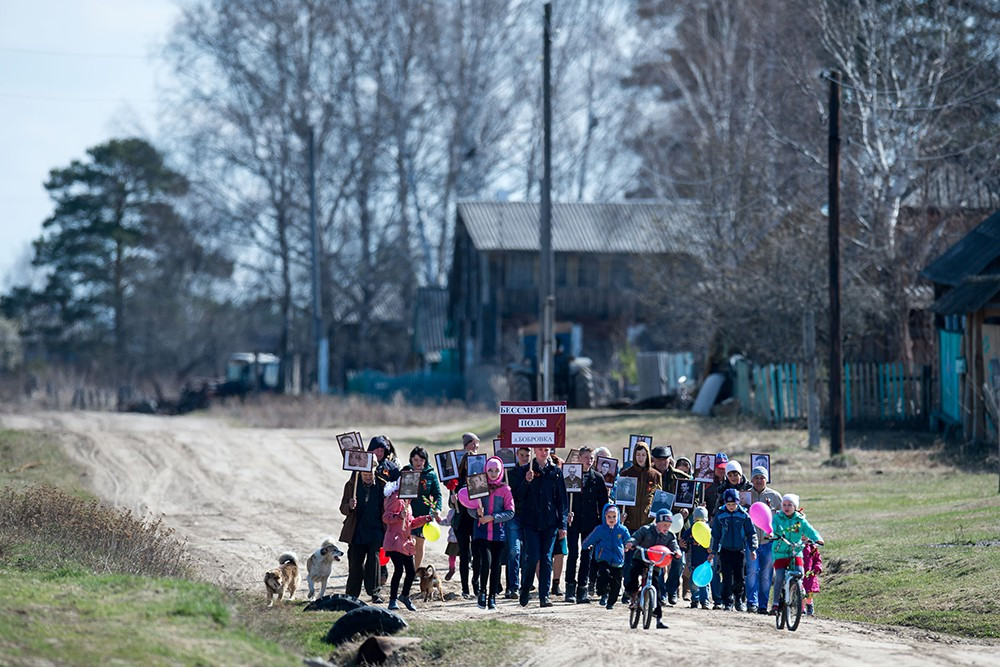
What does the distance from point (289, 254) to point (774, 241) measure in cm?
2347

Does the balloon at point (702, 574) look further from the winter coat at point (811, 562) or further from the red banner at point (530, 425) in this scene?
the red banner at point (530, 425)

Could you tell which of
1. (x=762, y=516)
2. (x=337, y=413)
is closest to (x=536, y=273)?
(x=337, y=413)

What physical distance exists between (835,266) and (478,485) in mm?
13749

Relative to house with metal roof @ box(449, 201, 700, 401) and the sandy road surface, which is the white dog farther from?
house with metal roof @ box(449, 201, 700, 401)

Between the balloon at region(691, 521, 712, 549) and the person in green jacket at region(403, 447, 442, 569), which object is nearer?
the balloon at region(691, 521, 712, 549)

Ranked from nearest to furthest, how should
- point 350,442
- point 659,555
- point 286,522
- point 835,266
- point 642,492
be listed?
point 659,555
point 350,442
point 642,492
point 286,522
point 835,266

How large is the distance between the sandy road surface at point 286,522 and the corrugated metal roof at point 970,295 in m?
12.4

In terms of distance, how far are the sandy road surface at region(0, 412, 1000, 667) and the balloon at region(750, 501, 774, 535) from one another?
939 millimetres

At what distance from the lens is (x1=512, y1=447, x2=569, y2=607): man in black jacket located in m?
15.5

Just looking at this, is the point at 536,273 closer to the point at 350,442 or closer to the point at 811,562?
the point at 350,442

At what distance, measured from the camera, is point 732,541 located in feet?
50.2

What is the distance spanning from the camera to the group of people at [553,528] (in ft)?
50.1

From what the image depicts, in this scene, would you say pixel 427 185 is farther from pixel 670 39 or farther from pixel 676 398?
pixel 676 398

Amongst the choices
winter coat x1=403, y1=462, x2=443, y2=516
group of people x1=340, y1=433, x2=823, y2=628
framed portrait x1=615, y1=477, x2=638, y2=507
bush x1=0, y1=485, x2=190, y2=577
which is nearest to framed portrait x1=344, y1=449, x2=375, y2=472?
group of people x1=340, y1=433, x2=823, y2=628
